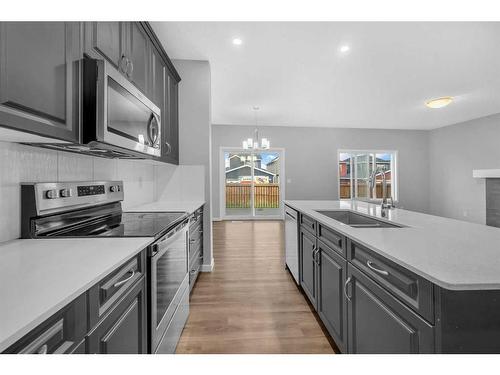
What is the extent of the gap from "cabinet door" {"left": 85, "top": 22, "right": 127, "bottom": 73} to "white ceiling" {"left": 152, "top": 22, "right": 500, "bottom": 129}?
1096 mm

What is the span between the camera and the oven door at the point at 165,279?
1216mm

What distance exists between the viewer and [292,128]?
730cm

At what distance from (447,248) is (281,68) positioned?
10.3 feet

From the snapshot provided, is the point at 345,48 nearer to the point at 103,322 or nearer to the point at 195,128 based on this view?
the point at 195,128

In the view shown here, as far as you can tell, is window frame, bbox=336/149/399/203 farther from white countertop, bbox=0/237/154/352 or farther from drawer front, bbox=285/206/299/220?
white countertop, bbox=0/237/154/352

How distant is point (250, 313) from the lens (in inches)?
81.4

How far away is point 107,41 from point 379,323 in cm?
194

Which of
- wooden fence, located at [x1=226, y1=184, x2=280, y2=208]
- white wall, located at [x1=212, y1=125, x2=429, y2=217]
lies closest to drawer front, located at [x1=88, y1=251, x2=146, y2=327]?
white wall, located at [x1=212, y1=125, x2=429, y2=217]

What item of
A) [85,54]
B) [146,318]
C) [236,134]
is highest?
[236,134]

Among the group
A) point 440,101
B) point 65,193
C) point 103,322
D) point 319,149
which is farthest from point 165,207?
point 319,149

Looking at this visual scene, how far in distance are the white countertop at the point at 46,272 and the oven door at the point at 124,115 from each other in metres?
0.51

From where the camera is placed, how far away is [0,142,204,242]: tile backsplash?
1.15 metres

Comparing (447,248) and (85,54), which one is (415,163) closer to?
(447,248)
